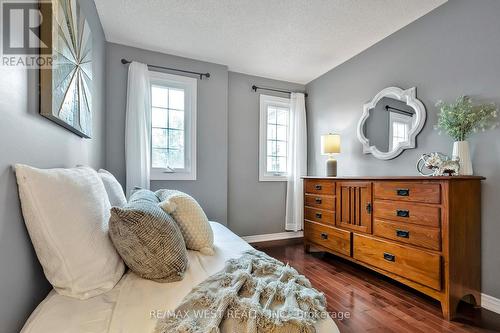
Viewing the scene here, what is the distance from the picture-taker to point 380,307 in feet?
5.91

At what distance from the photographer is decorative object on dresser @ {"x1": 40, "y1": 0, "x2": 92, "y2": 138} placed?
39.5 inches

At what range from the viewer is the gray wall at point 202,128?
2719mm

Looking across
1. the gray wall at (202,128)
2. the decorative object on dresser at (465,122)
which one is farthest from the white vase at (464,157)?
Result: the gray wall at (202,128)

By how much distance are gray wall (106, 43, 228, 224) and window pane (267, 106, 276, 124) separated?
752mm

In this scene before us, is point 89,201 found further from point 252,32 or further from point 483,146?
point 483,146

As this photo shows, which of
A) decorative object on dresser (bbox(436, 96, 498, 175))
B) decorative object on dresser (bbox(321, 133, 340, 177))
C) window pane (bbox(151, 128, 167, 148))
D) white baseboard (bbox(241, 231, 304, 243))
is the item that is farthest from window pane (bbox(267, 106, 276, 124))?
decorative object on dresser (bbox(436, 96, 498, 175))

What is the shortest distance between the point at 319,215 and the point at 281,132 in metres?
1.50

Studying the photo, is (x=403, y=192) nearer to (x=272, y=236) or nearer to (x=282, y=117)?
(x=272, y=236)

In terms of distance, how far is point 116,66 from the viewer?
271 centimetres

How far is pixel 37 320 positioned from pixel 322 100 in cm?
365

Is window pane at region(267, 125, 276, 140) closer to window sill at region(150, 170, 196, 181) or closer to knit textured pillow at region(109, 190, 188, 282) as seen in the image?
window sill at region(150, 170, 196, 181)

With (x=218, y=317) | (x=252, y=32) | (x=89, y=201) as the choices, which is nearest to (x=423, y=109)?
(x=252, y=32)

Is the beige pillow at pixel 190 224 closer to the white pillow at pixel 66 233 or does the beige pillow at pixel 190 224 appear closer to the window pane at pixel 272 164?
the white pillow at pixel 66 233

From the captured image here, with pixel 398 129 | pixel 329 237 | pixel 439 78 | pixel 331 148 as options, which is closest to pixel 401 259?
pixel 329 237
